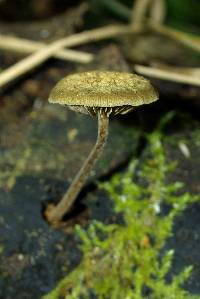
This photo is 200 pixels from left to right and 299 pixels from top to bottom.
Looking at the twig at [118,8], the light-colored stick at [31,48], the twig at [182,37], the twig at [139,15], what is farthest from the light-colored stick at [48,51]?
the twig at [118,8]

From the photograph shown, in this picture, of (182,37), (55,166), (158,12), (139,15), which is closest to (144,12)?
(139,15)

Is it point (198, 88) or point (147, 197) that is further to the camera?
point (198, 88)

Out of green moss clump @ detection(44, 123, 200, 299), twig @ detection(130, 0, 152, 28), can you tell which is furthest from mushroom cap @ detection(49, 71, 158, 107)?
twig @ detection(130, 0, 152, 28)

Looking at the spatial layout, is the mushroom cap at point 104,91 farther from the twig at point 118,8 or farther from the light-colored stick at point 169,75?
the twig at point 118,8

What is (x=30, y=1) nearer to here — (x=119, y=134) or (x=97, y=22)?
(x=97, y=22)

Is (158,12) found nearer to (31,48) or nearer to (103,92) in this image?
(31,48)

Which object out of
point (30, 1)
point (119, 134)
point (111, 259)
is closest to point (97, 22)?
point (30, 1)
